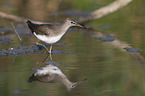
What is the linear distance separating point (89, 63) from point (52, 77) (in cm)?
108

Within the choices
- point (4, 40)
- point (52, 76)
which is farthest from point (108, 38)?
point (52, 76)

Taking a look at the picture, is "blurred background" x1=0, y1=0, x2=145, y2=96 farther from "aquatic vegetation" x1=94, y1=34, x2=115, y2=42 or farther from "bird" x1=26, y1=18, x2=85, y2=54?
"bird" x1=26, y1=18, x2=85, y2=54

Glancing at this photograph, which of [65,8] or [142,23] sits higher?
[65,8]

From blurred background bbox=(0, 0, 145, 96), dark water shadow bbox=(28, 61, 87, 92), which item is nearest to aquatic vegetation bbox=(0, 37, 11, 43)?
blurred background bbox=(0, 0, 145, 96)

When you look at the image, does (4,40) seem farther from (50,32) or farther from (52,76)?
→ (52,76)

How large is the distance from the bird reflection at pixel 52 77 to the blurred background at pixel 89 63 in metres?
0.11

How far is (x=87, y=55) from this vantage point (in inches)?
264

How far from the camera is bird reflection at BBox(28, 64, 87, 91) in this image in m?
5.11

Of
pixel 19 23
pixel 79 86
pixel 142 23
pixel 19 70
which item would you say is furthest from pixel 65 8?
pixel 79 86

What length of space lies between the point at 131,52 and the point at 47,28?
2.02m

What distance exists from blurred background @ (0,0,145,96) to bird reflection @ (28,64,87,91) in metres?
0.11

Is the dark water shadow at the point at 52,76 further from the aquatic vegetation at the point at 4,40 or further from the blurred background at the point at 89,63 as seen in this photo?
the aquatic vegetation at the point at 4,40

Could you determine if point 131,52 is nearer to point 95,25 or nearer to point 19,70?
point 19,70

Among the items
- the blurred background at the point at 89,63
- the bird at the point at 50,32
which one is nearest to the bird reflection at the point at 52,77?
the blurred background at the point at 89,63
